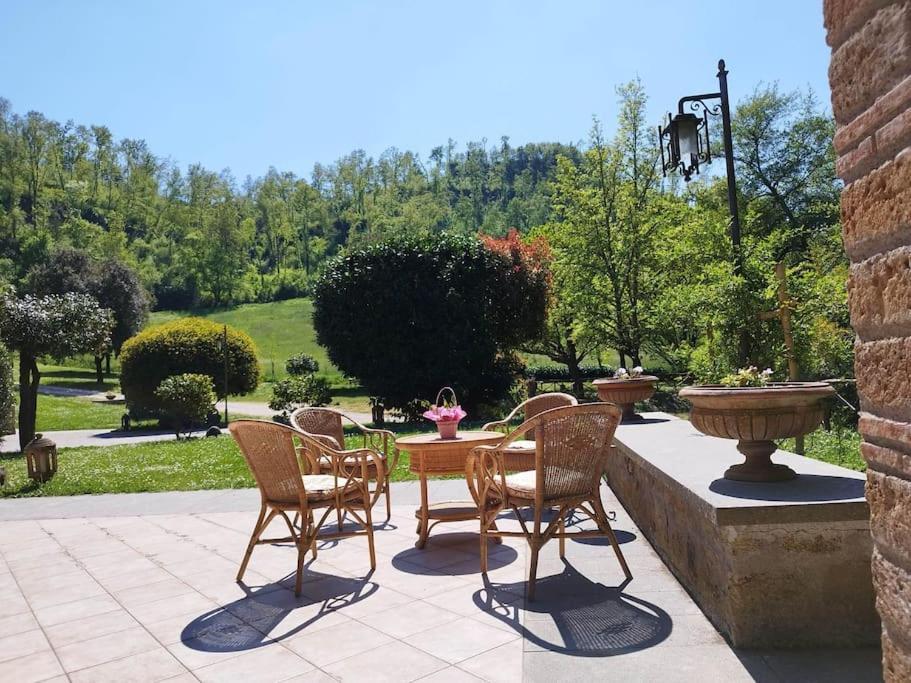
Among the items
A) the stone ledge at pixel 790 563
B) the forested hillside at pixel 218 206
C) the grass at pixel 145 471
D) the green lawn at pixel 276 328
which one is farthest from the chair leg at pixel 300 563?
the forested hillside at pixel 218 206

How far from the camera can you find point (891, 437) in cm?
105

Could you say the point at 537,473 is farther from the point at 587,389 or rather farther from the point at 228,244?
the point at 228,244

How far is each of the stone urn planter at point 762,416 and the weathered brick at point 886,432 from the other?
151 cm

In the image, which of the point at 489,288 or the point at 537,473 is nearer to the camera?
the point at 537,473

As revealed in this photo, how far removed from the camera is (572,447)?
3371mm

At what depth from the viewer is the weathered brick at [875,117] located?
0.98m

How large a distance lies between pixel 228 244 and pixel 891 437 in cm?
6068

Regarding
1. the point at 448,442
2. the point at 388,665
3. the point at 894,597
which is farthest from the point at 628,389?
the point at 894,597

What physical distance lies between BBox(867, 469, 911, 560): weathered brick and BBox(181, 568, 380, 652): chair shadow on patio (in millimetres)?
2556

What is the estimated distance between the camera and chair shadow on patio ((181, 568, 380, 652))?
117 inches

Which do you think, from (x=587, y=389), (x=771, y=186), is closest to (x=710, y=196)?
(x=771, y=186)

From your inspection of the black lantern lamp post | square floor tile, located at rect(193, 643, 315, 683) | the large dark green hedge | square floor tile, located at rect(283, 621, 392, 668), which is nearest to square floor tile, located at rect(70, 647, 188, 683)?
square floor tile, located at rect(193, 643, 315, 683)

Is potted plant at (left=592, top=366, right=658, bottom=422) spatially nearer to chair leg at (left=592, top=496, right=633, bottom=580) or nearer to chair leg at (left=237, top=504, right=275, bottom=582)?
chair leg at (left=592, top=496, right=633, bottom=580)

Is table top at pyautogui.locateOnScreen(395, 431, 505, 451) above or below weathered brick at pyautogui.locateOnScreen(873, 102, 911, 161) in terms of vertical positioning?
below
